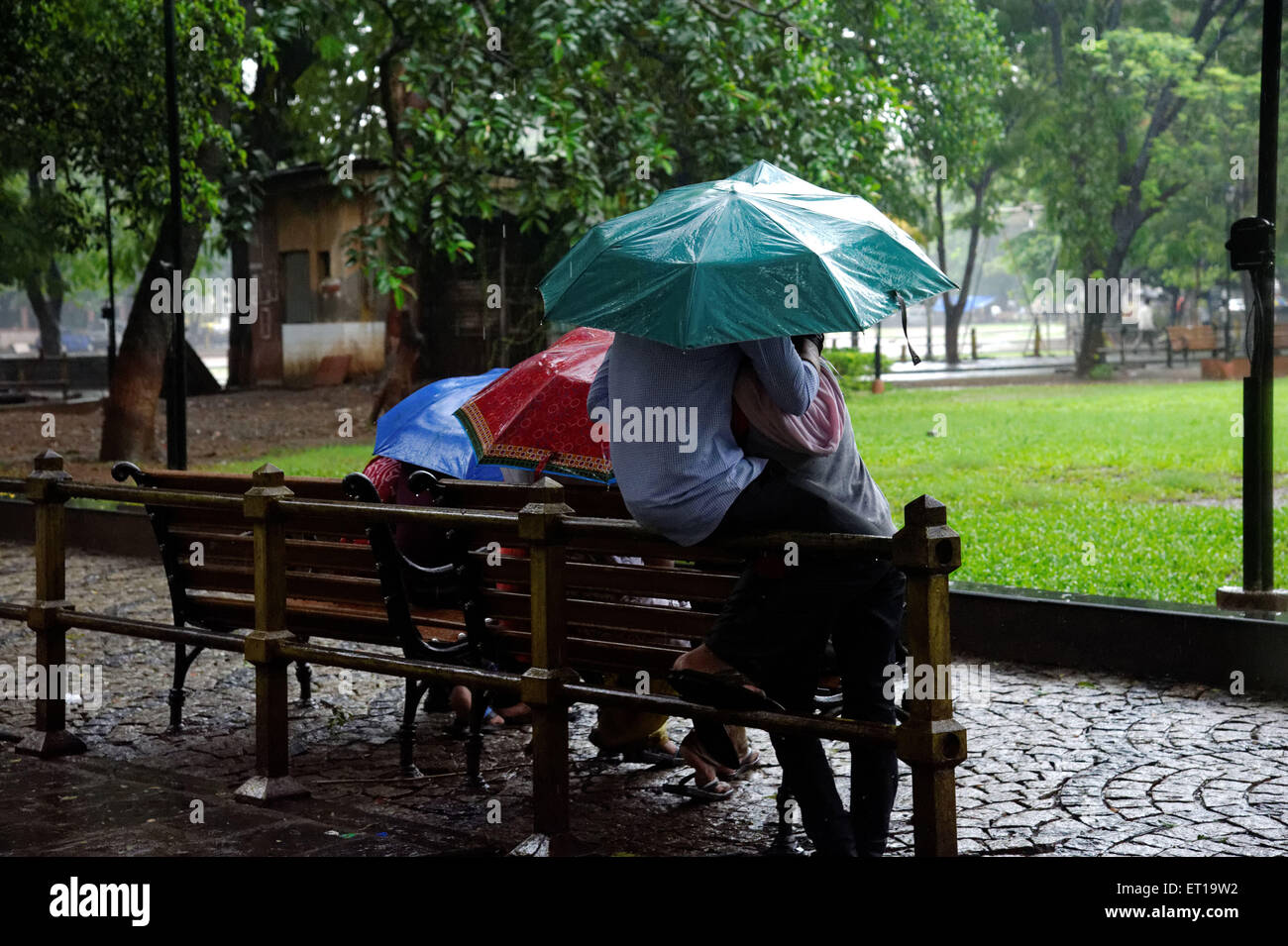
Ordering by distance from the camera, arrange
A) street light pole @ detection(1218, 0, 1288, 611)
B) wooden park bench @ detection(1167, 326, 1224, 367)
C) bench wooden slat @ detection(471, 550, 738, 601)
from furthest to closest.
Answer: wooden park bench @ detection(1167, 326, 1224, 367) → street light pole @ detection(1218, 0, 1288, 611) → bench wooden slat @ detection(471, 550, 738, 601)

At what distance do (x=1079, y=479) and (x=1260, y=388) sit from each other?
23.4 ft

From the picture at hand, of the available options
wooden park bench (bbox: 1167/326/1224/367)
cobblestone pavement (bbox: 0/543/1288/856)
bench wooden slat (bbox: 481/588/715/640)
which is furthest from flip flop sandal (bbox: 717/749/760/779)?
wooden park bench (bbox: 1167/326/1224/367)

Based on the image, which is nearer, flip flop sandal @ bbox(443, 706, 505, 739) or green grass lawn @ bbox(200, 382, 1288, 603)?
flip flop sandal @ bbox(443, 706, 505, 739)

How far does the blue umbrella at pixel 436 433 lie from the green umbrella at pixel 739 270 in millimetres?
1846

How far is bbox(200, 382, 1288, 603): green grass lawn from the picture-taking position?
→ 31.6 ft

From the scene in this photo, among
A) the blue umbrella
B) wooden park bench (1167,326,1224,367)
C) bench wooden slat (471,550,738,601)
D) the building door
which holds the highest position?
the building door

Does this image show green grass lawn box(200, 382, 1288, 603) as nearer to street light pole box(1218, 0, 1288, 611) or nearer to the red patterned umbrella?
street light pole box(1218, 0, 1288, 611)

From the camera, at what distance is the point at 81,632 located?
9039 millimetres

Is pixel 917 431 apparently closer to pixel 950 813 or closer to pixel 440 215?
pixel 440 215

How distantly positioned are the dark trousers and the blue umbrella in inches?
84.5

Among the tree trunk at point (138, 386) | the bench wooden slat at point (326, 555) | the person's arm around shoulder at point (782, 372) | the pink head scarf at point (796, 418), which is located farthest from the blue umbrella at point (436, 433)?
the tree trunk at point (138, 386)

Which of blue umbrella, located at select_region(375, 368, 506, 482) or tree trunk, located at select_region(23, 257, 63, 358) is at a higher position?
tree trunk, located at select_region(23, 257, 63, 358)

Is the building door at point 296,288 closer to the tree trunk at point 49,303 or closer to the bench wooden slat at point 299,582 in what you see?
the tree trunk at point 49,303

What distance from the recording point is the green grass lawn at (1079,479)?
964cm
